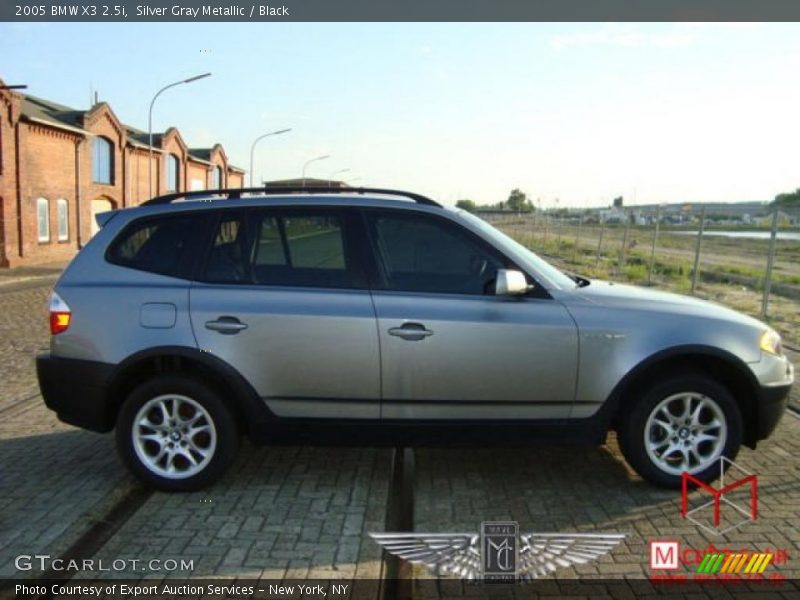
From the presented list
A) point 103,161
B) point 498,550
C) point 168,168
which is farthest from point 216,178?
point 498,550

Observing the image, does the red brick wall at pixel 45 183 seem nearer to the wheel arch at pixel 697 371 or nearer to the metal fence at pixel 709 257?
the metal fence at pixel 709 257

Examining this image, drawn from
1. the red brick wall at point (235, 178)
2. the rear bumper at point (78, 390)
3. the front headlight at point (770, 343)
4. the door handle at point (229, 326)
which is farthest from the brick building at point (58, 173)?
the front headlight at point (770, 343)

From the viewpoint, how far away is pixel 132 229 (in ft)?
15.0

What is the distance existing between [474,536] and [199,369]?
193 cm

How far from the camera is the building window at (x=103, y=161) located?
32.1 meters

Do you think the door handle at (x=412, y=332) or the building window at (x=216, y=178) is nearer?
the door handle at (x=412, y=332)

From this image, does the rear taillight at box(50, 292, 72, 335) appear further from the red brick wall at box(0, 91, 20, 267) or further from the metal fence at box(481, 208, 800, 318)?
the red brick wall at box(0, 91, 20, 267)

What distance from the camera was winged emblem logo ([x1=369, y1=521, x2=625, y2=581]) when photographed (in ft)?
11.4

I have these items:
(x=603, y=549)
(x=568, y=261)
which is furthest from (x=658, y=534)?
(x=568, y=261)

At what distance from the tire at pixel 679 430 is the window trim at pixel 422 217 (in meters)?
0.93

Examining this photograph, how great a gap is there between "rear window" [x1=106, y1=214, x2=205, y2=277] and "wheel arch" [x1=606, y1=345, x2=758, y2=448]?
9.14ft

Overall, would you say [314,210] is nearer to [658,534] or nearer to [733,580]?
[658,534]

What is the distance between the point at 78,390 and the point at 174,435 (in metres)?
0.66

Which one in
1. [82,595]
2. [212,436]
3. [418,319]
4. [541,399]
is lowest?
[82,595]
